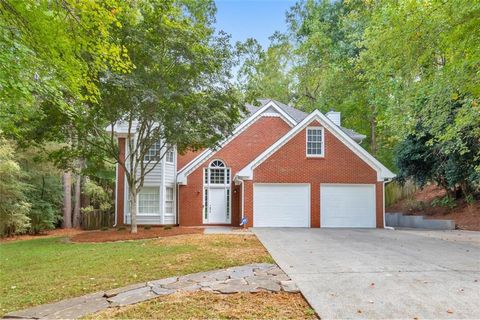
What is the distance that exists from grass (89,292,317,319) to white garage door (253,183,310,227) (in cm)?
1185

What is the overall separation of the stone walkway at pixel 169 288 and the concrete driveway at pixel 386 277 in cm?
43

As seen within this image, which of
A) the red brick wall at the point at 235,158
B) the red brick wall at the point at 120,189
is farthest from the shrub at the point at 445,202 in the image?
the red brick wall at the point at 120,189

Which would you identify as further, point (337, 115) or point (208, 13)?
point (337, 115)

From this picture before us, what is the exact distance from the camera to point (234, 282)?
20.8 ft

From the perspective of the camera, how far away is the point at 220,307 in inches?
201

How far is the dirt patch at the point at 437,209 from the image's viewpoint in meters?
17.4

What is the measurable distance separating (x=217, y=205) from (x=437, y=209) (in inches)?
465

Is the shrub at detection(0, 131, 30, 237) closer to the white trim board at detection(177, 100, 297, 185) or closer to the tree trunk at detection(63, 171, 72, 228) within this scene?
the tree trunk at detection(63, 171, 72, 228)

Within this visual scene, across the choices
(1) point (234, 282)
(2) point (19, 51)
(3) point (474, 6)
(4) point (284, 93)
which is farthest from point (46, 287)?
(4) point (284, 93)

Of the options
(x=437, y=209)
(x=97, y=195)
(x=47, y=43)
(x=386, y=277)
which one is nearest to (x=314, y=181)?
(x=437, y=209)

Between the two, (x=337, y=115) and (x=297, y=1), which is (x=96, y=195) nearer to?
(x=337, y=115)

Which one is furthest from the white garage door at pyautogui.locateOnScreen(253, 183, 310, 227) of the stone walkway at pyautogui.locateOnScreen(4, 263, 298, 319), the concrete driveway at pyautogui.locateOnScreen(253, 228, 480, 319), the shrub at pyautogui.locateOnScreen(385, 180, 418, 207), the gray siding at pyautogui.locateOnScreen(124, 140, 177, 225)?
the stone walkway at pyautogui.locateOnScreen(4, 263, 298, 319)

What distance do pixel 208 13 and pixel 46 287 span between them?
13.4 metres

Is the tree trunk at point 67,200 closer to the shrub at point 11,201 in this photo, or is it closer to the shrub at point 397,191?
the shrub at point 11,201
